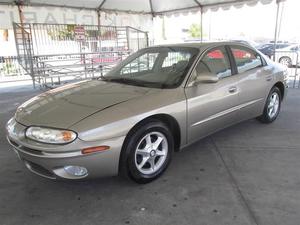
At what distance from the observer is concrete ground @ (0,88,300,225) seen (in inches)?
95.7

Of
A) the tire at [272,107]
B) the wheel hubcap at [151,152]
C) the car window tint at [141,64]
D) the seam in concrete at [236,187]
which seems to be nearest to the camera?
the seam in concrete at [236,187]

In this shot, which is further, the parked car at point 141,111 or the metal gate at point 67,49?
the metal gate at point 67,49

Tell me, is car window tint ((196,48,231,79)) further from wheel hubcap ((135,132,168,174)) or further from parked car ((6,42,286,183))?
wheel hubcap ((135,132,168,174))

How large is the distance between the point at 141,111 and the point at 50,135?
86 cm

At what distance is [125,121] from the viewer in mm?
2619

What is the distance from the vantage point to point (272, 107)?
4.81 m

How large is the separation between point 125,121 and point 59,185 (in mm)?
1075

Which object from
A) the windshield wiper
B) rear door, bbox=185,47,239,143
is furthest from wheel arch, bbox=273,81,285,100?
the windshield wiper

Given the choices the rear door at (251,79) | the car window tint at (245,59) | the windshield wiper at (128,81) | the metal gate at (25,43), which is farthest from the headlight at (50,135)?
the metal gate at (25,43)

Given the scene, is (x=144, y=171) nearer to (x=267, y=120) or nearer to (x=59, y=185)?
(x=59, y=185)

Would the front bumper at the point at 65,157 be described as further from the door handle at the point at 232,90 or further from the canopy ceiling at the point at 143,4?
the canopy ceiling at the point at 143,4

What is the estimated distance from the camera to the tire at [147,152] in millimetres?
2719

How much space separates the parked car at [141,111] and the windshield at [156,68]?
0.01m

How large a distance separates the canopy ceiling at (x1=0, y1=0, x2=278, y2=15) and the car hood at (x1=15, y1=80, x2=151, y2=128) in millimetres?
7271
